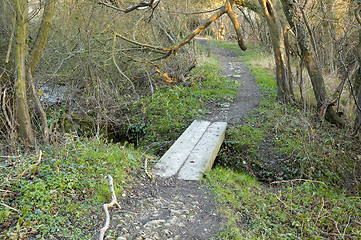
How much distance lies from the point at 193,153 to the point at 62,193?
116 inches

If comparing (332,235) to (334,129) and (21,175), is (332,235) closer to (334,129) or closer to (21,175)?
(21,175)

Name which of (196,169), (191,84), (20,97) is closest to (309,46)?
(191,84)

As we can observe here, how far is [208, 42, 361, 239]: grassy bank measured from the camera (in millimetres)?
3824

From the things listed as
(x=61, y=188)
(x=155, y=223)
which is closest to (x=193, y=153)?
(x=155, y=223)

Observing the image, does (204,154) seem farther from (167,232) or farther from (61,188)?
(61,188)

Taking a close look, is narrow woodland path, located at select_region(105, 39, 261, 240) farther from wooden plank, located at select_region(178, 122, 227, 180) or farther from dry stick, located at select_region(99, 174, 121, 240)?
wooden plank, located at select_region(178, 122, 227, 180)

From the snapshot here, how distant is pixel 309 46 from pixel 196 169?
5528 millimetres

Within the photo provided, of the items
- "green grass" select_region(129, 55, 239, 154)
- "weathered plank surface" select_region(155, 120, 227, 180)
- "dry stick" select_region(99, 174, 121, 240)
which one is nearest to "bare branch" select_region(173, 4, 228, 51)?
Result: "green grass" select_region(129, 55, 239, 154)

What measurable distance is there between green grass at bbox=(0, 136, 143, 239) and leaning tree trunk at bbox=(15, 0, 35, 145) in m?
1.71

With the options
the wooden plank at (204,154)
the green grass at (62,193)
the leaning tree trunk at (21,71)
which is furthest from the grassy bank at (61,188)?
the leaning tree trunk at (21,71)

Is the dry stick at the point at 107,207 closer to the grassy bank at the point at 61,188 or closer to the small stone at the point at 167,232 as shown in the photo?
the grassy bank at the point at 61,188

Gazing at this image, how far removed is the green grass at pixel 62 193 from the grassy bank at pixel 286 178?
1.49m

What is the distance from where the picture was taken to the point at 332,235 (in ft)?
12.5

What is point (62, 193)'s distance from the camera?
354 cm
